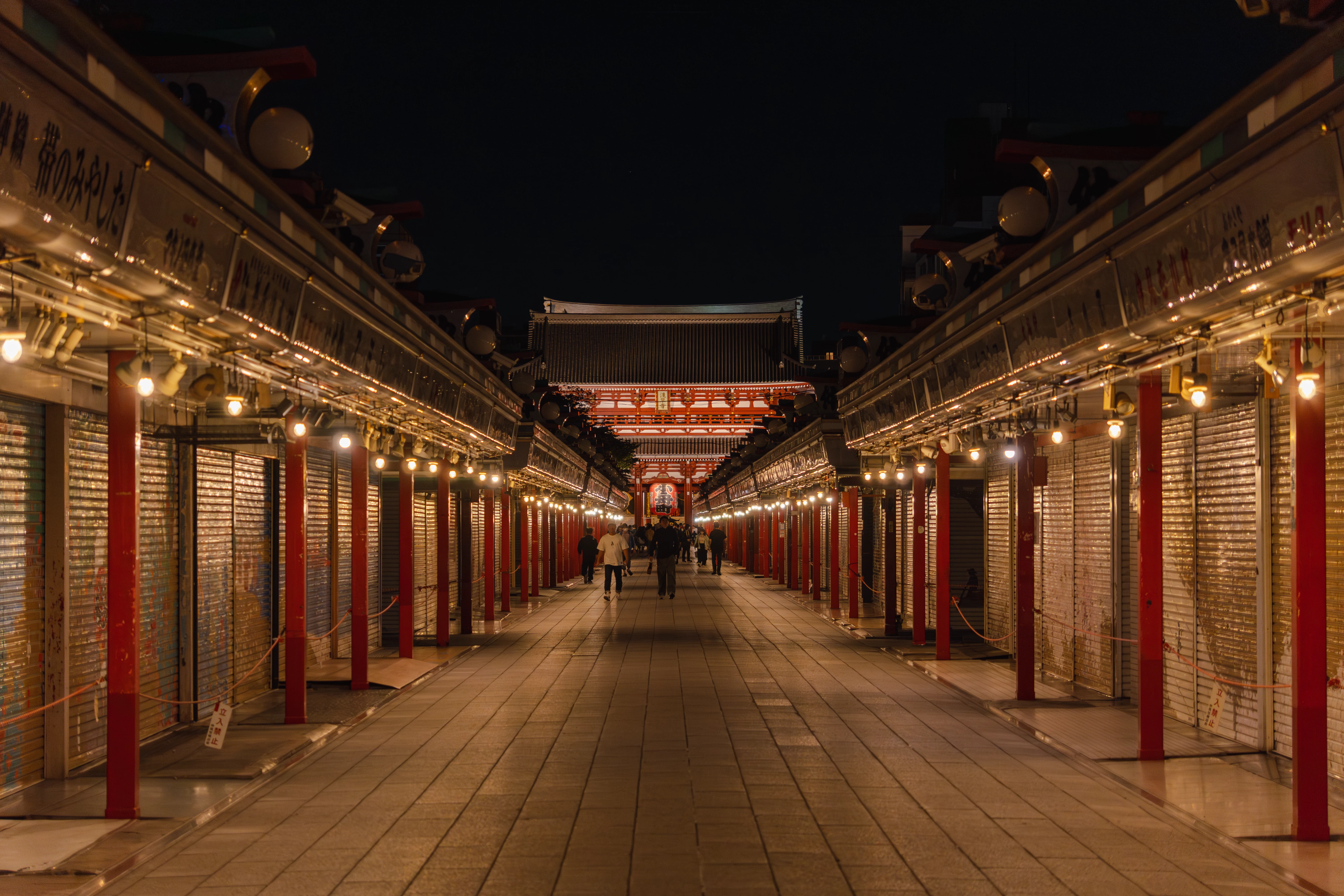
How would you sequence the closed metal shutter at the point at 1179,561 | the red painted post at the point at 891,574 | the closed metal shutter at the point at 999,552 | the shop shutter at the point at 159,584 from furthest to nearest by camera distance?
the red painted post at the point at 891,574
the closed metal shutter at the point at 999,552
the closed metal shutter at the point at 1179,561
the shop shutter at the point at 159,584

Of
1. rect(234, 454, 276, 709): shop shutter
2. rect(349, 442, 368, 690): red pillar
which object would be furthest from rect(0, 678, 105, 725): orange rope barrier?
rect(349, 442, 368, 690): red pillar

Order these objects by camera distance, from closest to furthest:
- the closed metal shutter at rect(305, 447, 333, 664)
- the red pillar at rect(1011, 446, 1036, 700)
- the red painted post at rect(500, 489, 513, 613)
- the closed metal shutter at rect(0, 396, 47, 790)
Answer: the closed metal shutter at rect(0, 396, 47, 790), the red pillar at rect(1011, 446, 1036, 700), the closed metal shutter at rect(305, 447, 333, 664), the red painted post at rect(500, 489, 513, 613)

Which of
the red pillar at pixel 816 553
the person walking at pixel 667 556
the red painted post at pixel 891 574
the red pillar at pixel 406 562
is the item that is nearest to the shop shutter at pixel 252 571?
the red pillar at pixel 406 562

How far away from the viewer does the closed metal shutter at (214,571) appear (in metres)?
10.7

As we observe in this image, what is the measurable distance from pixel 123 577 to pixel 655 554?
103 ft

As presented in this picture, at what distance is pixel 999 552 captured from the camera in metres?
16.0

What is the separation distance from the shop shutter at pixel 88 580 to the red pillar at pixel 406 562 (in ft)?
17.4

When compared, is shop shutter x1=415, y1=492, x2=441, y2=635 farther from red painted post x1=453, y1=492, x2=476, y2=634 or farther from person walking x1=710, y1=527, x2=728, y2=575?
person walking x1=710, y1=527, x2=728, y2=575

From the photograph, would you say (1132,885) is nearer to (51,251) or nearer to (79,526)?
(51,251)

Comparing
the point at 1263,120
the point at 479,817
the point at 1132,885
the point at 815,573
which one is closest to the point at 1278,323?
the point at 1263,120

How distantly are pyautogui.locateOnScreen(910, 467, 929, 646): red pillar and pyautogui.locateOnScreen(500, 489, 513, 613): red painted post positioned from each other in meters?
9.75

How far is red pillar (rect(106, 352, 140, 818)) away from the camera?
22.9 feet

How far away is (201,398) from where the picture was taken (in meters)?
7.55

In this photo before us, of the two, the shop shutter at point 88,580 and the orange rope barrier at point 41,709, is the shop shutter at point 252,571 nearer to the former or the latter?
the shop shutter at point 88,580
